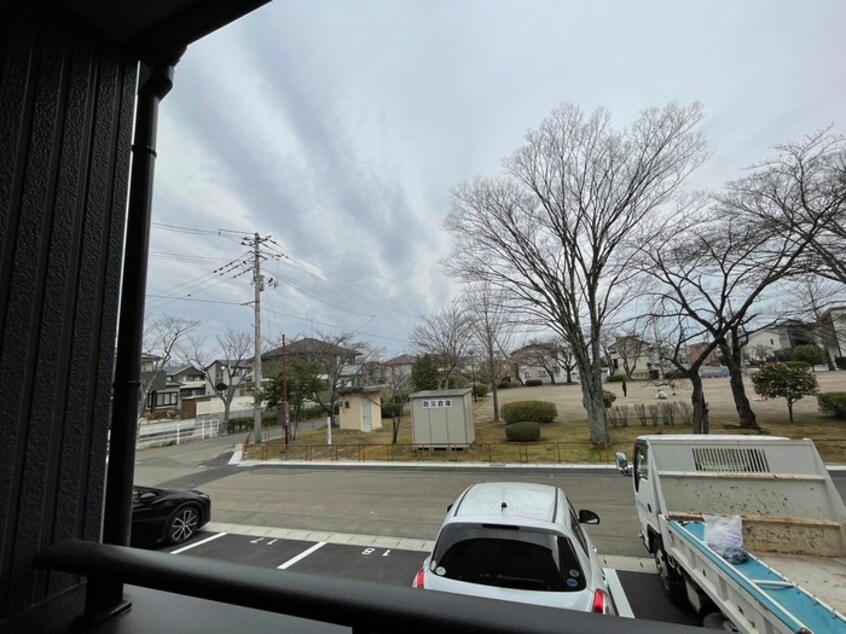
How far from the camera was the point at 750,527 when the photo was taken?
371cm

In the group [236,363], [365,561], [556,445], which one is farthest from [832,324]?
[236,363]

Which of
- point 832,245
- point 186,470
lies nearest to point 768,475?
point 832,245

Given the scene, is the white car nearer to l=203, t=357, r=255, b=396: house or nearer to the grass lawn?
the grass lawn

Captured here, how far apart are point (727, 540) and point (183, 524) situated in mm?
6987

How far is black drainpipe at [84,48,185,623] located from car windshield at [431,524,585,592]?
2.29 meters

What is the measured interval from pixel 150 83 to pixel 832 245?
1540cm

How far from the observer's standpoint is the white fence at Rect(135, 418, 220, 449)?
18000 mm

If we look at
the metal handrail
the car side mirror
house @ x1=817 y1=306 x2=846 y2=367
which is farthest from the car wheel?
house @ x1=817 y1=306 x2=846 y2=367

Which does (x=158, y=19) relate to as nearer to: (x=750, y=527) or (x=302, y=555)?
(x=750, y=527)

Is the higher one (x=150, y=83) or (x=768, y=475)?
(x=150, y=83)

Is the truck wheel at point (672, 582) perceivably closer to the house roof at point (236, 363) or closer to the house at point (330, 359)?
the house at point (330, 359)

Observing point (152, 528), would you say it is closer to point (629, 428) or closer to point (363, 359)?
point (629, 428)

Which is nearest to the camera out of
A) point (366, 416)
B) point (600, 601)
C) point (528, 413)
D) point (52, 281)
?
point (52, 281)

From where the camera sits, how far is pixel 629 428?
568 inches
